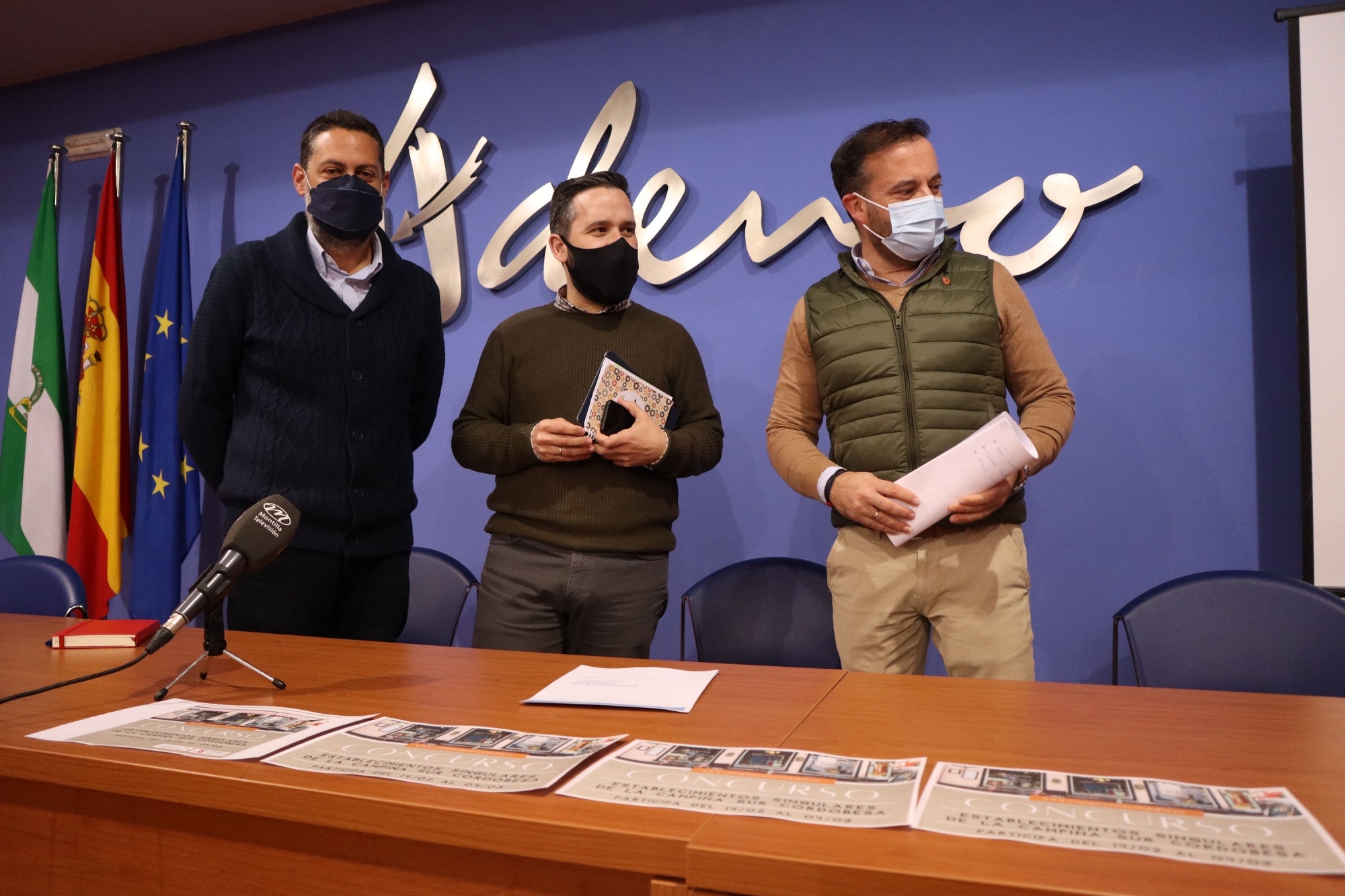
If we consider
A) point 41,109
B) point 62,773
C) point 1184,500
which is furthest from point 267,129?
point 1184,500

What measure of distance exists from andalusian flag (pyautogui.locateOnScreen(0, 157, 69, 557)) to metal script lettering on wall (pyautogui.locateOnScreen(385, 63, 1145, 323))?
1643 mm

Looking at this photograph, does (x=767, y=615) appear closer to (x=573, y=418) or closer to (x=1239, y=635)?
(x=573, y=418)

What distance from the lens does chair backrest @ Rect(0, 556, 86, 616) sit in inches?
100

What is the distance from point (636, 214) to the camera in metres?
3.30

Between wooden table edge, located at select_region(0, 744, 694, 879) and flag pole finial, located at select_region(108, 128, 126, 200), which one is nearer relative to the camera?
wooden table edge, located at select_region(0, 744, 694, 879)

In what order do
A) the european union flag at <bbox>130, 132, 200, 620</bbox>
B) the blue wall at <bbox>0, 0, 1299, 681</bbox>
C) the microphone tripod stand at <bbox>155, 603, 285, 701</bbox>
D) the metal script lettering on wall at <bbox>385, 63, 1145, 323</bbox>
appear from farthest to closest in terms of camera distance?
1. the european union flag at <bbox>130, 132, 200, 620</bbox>
2. the metal script lettering on wall at <bbox>385, 63, 1145, 323</bbox>
3. the blue wall at <bbox>0, 0, 1299, 681</bbox>
4. the microphone tripod stand at <bbox>155, 603, 285, 701</bbox>

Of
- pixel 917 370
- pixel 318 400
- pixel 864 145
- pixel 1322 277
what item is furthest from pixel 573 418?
pixel 1322 277

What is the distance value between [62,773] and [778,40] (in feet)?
9.41

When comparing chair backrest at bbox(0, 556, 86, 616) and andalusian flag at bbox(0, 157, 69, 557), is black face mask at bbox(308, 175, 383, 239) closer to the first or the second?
chair backrest at bbox(0, 556, 86, 616)

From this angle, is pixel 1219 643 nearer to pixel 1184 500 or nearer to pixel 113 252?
pixel 1184 500

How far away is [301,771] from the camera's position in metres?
1.06

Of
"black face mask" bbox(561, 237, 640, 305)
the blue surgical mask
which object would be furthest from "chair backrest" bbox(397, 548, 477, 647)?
the blue surgical mask

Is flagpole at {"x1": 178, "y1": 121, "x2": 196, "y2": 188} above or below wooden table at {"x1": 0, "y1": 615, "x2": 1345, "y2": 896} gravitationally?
above

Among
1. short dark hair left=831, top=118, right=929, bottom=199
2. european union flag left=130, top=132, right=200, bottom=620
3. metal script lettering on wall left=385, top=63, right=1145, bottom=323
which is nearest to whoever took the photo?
short dark hair left=831, top=118, right=929, bottom=199
